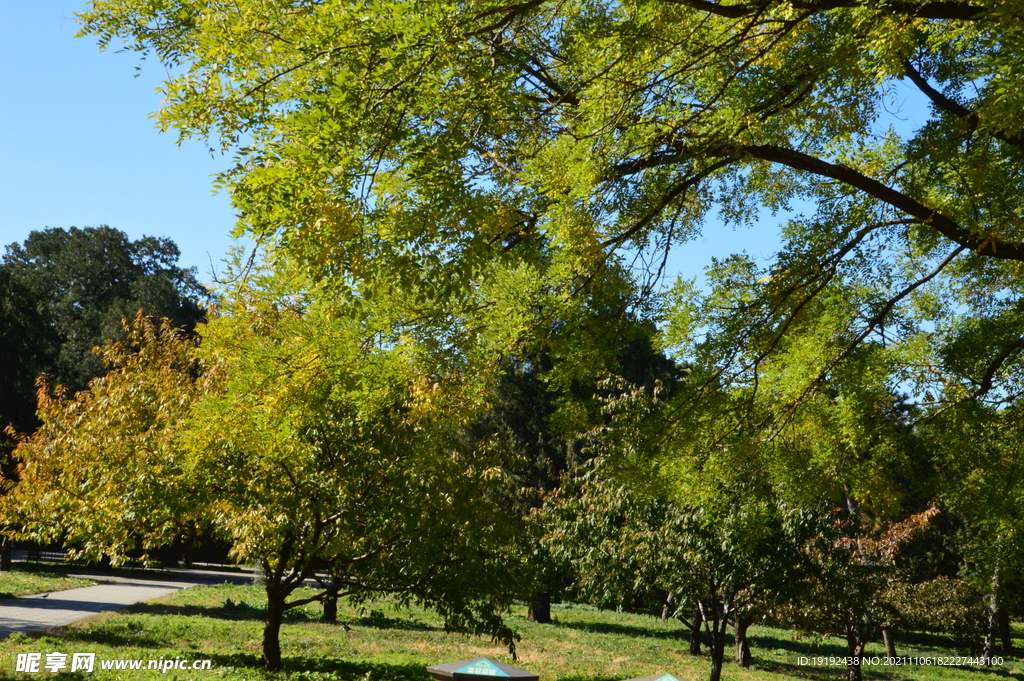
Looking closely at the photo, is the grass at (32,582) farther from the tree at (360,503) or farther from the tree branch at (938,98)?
the tree branch at (938,98)

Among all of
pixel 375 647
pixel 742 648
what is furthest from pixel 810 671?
pixel 375 647

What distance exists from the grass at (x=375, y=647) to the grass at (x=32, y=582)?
3.35m

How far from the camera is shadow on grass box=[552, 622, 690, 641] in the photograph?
2323 centimetres

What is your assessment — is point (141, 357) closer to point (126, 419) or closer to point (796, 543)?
point (126, 419)

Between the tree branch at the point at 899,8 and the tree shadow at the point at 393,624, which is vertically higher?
the tree branch at the point at 899,8

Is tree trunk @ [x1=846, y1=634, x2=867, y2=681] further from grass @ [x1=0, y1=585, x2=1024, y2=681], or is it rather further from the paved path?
the paved path

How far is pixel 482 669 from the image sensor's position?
7457 millimetres

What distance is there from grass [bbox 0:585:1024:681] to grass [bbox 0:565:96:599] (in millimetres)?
3345

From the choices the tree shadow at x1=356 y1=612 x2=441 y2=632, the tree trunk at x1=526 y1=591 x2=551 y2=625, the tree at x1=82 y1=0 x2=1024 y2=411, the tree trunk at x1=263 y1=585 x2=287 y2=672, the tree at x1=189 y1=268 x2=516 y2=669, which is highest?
the tree at x1=82 y1=0 x2=1024 y2=411

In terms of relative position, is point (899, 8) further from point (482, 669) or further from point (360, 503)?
point (360, 503)

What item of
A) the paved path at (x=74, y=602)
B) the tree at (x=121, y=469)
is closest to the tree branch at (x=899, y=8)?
the tree at (x=121, y=469)

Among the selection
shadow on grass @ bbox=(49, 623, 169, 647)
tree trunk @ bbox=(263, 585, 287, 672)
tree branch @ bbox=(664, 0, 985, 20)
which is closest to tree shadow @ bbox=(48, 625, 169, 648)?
shadow on grass @ bbox=(49, 623, 169, 647)

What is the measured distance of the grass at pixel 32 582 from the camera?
2001 cm

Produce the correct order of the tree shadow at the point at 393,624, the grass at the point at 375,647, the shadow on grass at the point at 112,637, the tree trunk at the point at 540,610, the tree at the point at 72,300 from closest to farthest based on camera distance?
the grass at the point at 375,647 → the shadow on grass at the point at 112,637 → the tree shadow at the point at 393,624 → the tree trunk at the point at 540,610 → the tree at the point at 72,300
